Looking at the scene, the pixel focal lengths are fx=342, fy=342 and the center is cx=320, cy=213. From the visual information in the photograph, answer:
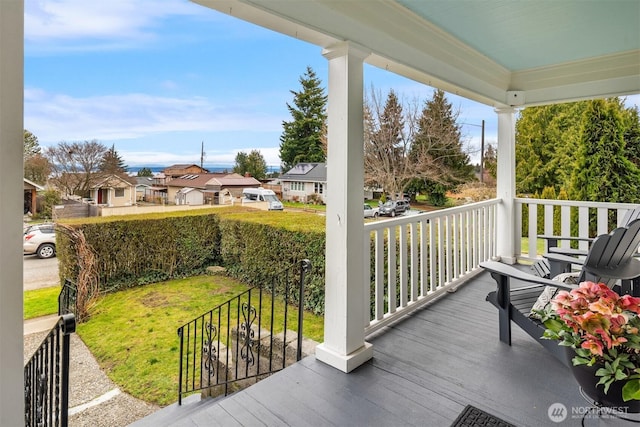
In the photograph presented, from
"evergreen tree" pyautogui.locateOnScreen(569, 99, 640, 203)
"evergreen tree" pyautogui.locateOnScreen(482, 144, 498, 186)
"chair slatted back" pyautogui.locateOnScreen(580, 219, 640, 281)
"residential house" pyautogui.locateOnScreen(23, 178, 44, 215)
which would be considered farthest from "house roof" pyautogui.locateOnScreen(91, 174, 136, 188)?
"evergreen tree" pyautogui.locateOnScreen(569, 99, 640, 203)

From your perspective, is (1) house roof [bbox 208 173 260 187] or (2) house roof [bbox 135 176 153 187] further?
(1) house roof [bbox 208 173 260 187]

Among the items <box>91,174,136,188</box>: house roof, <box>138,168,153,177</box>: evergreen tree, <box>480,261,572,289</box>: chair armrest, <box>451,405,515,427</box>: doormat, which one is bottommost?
<box>451,405,515,427</box>: doormat

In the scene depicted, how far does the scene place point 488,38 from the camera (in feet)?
11.0

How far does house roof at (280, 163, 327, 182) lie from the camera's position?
2.75 meters

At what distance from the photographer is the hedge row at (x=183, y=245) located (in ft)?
7.63

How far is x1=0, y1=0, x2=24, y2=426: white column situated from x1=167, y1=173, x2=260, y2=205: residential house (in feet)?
3.87

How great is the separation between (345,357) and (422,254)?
1.53m

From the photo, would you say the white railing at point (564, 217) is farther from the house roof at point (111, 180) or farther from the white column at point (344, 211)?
the house roof at point (111, 180)

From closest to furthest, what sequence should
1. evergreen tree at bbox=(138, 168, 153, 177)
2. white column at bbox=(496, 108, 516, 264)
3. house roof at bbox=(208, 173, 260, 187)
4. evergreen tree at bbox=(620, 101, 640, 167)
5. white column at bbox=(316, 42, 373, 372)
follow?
evergreen tree at bbox=(138, 168, 153, 177) < white column at bbox=(316, 42, 373, 372) < house roof at bbox=(208, 173, 260, 187) < white column at bbox=(496, 108, 516, 264) < evergreen tree at bbox=(620, 101, 640, 167)

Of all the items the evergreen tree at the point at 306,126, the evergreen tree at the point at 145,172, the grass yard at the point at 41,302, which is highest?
the evergreen tree at the point at 306,126

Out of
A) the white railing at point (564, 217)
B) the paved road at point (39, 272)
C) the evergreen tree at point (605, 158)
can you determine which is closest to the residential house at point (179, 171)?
the paved road at point (39, 272)

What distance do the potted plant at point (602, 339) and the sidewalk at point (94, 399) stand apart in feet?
8.41

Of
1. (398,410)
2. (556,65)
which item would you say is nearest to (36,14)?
(398,410)

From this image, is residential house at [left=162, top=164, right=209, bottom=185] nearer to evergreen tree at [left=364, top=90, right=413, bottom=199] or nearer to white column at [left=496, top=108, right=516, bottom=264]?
evergreen tree at [left=364, top=90, right=413, bottom=199]
